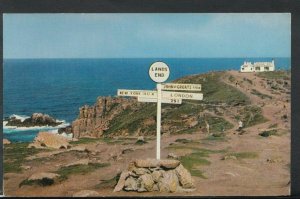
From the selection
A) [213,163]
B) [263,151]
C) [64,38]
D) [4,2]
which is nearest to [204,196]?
[213,163]

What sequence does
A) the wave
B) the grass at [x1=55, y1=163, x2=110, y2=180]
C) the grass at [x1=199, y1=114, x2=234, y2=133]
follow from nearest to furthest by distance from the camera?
the wave < the grass at [x1=55, y1=163, x2=110, y2=180] < the grass at [x1=199, y1=114, x2=234, y2=133]

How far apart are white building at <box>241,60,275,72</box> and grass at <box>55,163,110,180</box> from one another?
6.61ft

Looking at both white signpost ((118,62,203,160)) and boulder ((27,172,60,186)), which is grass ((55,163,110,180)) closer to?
boulder ((27,172,60,186))

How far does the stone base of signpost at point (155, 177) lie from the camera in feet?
25.6

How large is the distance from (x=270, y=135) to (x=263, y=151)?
21 cm

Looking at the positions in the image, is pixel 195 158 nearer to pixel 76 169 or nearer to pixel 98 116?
pixel 98 116

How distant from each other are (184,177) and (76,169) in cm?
128

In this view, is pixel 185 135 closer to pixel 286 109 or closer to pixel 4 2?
pixel 286 109

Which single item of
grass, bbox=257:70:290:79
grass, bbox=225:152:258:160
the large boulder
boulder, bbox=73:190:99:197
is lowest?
boulder, bbox=73:190:99:197

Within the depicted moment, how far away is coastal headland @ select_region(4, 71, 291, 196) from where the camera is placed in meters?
7.86

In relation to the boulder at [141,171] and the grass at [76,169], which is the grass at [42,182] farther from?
the boulder at [141,171]

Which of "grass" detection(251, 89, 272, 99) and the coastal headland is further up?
"grass" detection(251, 89, 272, 99)

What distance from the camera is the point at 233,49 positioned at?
788 centimetres

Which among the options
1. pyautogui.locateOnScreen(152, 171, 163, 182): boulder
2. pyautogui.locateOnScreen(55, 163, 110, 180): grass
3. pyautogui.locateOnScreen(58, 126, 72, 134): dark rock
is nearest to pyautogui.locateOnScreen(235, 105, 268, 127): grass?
pyautogui.locateOnScreen(152, 171, 163, 182): boulder
